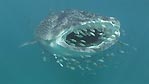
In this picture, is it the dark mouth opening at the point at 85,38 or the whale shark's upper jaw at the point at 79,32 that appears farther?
the dark mouth opening at the point at 85,38

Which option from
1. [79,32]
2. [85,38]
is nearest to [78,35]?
[79,32]

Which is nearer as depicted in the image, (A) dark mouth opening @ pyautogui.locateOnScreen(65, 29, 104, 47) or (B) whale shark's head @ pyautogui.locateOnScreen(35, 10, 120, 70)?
(B) whale shark's head @ pyautogui.locateOnScreen(35, 10, 120, 70)

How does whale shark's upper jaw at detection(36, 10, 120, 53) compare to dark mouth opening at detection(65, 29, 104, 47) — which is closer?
whale shark's upper jaw at detection(36, 10, 120, 53)

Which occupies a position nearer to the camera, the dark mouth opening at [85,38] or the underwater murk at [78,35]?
the underwater murk at [78,35]

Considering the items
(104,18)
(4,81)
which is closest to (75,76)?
(4,81)

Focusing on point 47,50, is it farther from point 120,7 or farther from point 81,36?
point 120,7

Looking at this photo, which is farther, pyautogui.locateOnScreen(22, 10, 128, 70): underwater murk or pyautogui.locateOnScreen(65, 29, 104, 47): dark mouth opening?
pyautogui.locateOnScreen(65, 29, 104, 47): dark mouth opening
